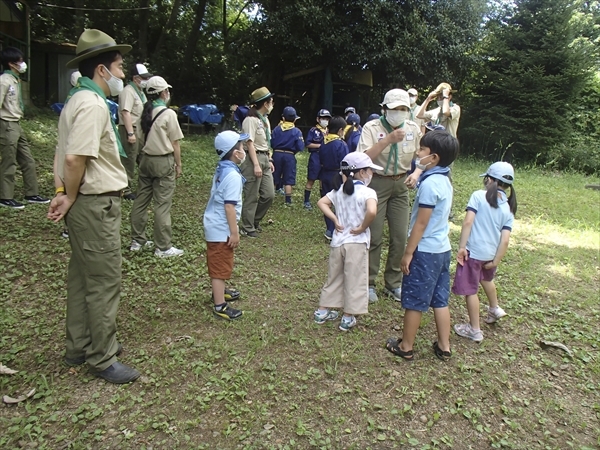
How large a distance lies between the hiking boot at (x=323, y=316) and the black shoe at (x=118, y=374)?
158cm

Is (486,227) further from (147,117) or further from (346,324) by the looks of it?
(147,117)

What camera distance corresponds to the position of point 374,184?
4430 mm

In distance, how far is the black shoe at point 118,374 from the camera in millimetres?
3072

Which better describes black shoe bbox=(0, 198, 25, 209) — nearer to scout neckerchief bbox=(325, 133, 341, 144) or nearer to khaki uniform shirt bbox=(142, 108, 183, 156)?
khaki uniform shirt bbox=(142, 108, 183, 156)

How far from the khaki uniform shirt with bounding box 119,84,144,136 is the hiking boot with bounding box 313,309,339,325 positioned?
397 cm

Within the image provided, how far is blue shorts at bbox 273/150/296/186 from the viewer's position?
25.8ft

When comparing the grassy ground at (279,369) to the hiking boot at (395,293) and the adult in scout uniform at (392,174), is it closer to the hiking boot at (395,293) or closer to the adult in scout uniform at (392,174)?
the hiking boot at (395,293)

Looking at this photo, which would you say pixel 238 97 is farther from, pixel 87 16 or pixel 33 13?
pixel 33 13

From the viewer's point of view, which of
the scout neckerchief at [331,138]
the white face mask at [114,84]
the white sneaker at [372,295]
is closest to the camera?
the white face mask at [114,84]

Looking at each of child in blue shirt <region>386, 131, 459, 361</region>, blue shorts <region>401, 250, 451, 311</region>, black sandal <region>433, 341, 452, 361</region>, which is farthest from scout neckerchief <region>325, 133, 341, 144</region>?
black sandal <region>433, 341, 452, 361</region>

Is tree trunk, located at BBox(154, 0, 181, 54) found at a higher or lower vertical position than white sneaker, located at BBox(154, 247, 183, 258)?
higher

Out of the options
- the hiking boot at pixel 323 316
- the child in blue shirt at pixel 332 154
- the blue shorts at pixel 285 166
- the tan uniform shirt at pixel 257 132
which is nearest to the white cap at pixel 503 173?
the hiking boot at pixel 323 316

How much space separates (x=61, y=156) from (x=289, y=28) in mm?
12587

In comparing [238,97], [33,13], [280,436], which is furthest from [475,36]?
[33,13]
